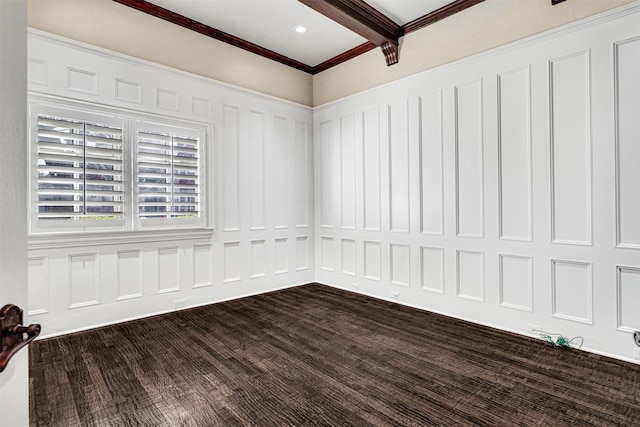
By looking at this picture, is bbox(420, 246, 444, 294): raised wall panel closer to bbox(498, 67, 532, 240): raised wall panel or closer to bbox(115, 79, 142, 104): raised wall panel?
bbox(498, 67, 532, 240): raised wall panel

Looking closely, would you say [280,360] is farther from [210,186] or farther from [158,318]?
[210,186]

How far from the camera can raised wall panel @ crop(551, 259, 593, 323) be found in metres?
2.95

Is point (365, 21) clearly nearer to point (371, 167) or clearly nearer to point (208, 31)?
point (371, 167)

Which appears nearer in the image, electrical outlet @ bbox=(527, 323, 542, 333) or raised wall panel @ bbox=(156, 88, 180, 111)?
electrical outlet @ bbox=(527, 323, 542, 333)

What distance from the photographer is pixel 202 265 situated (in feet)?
14.1

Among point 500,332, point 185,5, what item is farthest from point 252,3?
point 500,332

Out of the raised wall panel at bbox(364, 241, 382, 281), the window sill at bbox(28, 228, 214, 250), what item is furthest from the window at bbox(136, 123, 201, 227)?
the raised wall panel at bbox(364, 241, 382, 281)

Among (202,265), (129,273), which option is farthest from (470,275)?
(129,273)

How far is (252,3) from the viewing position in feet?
12.4

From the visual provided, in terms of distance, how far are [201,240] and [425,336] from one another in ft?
9.27

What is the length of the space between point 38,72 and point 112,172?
106cm

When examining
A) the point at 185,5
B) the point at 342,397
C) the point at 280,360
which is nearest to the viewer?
the point at 342,397

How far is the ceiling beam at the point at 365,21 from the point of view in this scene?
351 cm

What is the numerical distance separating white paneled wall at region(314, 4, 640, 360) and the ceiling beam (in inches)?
20.9
